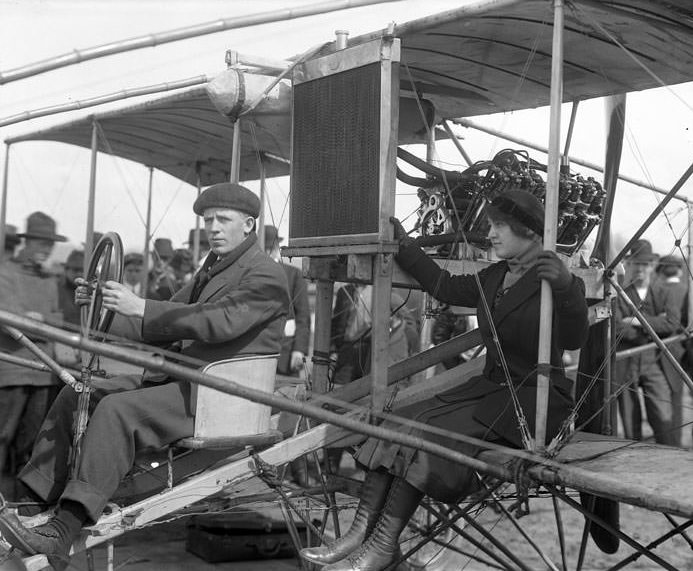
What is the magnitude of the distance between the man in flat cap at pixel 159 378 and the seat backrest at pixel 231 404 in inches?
3.9

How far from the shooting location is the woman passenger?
14.7 ft

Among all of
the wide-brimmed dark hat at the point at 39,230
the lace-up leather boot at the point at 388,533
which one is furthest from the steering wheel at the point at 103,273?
the wide-brimmed dark hat at the point at 39,230

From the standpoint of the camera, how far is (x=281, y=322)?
520 cm

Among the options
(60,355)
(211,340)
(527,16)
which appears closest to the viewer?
(527,16)

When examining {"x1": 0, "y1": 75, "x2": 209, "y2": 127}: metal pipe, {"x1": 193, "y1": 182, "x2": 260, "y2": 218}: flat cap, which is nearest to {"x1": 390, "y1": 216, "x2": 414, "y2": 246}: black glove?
{"x1": 193, "y1": 182, "x2": 260, "y2": 218}: flat cap

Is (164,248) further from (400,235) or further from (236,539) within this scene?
(400,235)

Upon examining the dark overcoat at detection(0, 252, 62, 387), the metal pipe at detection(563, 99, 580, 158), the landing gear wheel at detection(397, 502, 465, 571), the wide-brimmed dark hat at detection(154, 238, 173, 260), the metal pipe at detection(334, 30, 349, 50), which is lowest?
the landing gear wheel at detection(397, 502, 465, 571)

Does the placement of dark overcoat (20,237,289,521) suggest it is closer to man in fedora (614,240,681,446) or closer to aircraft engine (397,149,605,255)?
aircraft engine (397,149,605,255)

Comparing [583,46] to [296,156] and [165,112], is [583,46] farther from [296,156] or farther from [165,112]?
[165,112]

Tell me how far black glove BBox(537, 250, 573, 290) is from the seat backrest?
1.58 m

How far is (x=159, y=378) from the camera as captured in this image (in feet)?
16.5

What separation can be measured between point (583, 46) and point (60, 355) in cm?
433

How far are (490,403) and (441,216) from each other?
5.05 ft

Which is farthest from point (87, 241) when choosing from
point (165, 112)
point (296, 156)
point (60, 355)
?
point (296, 156)
